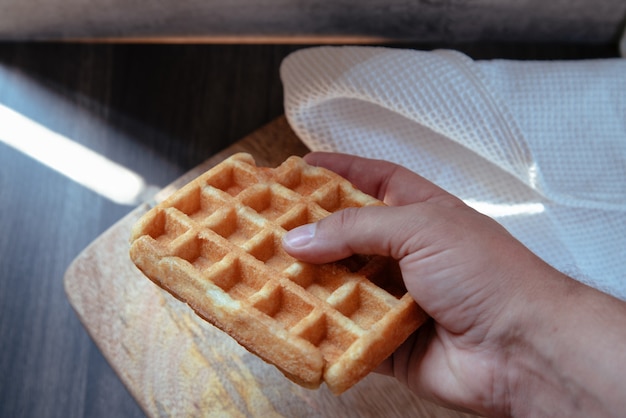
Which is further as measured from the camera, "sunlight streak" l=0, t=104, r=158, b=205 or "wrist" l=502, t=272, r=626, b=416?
"sunlight streak" l=0, t=104, r=158, b=205

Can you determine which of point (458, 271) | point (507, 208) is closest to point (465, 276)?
point (458, 271)

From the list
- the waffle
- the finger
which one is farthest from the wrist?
the finger

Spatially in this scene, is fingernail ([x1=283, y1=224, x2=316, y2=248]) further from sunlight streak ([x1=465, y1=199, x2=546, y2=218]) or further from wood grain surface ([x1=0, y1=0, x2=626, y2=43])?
wood grain surface ([x1=0, y1=0, x2=626, y2=43])

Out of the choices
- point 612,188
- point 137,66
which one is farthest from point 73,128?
point 612,188

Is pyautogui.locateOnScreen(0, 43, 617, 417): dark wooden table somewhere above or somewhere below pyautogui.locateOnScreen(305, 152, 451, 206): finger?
below

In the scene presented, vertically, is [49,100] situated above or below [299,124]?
below

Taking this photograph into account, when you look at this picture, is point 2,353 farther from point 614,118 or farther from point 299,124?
point 614,118

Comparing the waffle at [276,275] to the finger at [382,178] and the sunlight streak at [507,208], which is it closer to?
the finger at [382,178]
